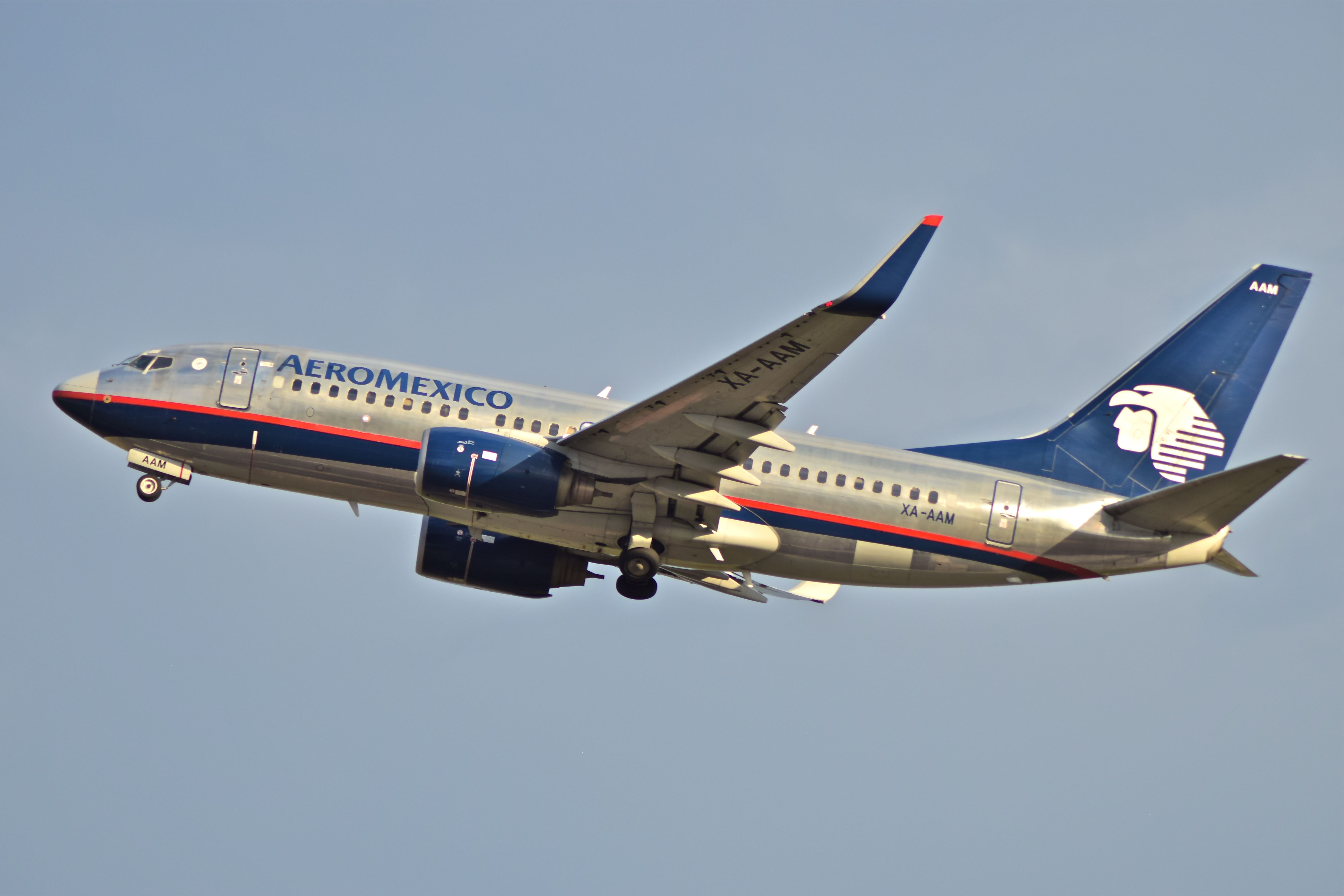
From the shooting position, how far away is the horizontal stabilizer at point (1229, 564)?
3291cm

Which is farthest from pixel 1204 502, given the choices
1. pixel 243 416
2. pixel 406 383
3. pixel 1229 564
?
pixel 243 416

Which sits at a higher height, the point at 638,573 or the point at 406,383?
the point at 406,383

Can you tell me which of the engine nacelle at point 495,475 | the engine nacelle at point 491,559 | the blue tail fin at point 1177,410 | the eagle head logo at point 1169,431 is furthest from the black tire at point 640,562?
the eagle head logo at point 1169,431

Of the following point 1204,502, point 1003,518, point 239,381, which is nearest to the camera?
point 1204,502

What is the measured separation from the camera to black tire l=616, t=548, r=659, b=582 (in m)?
32.8

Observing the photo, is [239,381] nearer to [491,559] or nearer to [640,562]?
[491,559]

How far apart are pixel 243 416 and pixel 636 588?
1013 cm

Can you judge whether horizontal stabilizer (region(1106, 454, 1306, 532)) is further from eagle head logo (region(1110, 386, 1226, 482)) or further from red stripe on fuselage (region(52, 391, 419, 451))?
red stripe on fuselage (region(52, 391, 419, 451))

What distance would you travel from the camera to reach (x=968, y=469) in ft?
111

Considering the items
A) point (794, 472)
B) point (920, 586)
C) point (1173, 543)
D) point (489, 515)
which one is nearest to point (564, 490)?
point (489, 515)

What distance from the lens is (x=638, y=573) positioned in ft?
108

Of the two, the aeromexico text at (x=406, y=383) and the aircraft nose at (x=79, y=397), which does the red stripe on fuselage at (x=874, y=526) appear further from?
the aircraft nose at (x=79, y=397)

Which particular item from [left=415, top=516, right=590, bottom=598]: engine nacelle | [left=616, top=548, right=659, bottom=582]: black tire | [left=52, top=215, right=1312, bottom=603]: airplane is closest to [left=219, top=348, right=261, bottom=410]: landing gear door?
[left=52, top=215, right=1312, bottom=603]: airplane

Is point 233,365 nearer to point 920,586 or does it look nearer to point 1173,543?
point 920,586
